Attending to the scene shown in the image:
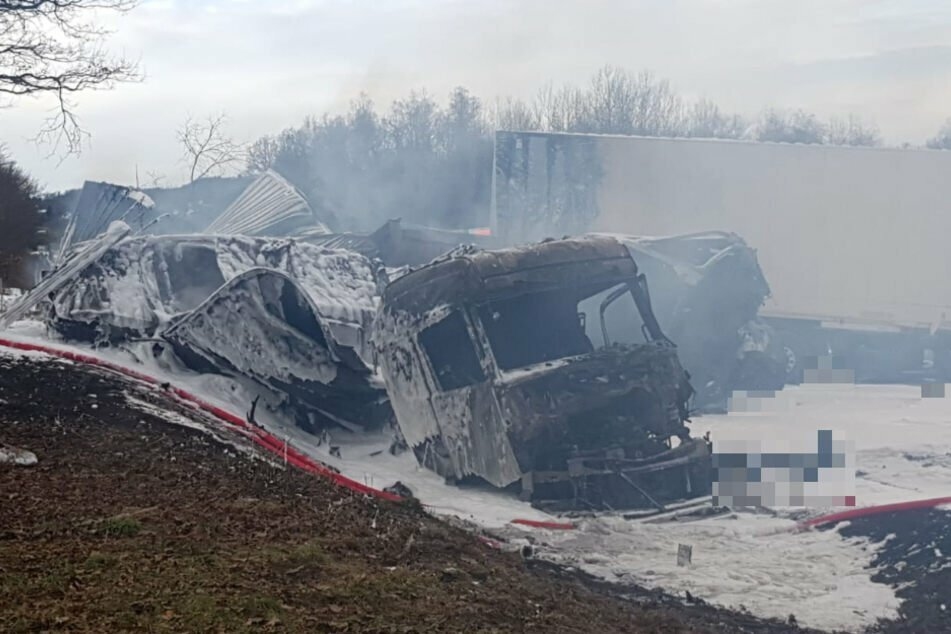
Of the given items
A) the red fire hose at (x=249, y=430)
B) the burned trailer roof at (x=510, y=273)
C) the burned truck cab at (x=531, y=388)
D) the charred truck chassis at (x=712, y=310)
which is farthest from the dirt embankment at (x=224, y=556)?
the charred truck chassis at (x=712, y=310)

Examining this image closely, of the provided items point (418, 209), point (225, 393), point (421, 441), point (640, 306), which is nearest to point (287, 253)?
point (225, 393)

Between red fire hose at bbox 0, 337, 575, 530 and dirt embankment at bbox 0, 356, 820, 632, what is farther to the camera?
red fire hose at bbox 0, 337, 575, 530

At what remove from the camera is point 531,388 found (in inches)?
327

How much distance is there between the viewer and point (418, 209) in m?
37.5

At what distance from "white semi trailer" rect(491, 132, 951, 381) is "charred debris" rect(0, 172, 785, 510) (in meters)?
9.08

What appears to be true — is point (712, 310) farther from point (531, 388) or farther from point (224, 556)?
point (224, 556)

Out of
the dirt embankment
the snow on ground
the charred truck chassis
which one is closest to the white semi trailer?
the charred truck chassis

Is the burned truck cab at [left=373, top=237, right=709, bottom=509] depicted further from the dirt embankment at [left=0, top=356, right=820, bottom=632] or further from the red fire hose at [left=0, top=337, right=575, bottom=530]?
the dirt embankment at [left=0, top=356, right=820, bottom=632]

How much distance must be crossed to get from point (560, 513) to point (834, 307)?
1220 centimetres

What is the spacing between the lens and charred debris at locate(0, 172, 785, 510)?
839 centimetres

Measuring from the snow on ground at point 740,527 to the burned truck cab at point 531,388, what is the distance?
1.35ft

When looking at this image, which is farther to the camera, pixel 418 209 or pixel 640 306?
pixel 418 209

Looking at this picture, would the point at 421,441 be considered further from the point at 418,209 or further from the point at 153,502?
the point at 418,209

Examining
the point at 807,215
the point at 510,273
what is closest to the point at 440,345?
the point at 510,273
